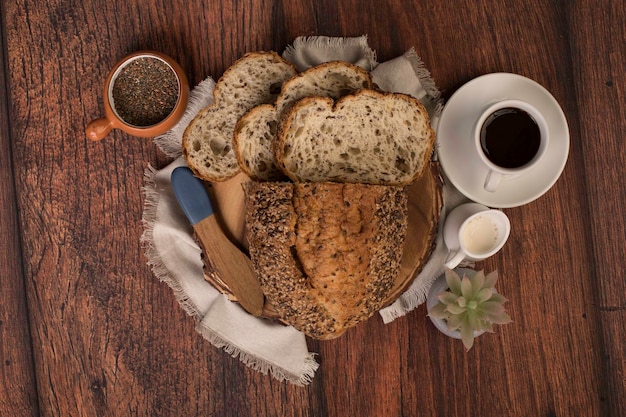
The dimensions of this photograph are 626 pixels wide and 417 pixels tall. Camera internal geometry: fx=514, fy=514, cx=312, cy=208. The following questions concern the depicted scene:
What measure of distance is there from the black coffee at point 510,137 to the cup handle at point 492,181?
41 millimetres

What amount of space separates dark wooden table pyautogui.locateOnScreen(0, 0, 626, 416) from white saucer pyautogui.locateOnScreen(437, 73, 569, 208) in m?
0.11

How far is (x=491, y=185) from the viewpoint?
1.45 meters

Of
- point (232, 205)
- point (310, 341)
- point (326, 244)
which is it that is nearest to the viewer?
point (326, 244)

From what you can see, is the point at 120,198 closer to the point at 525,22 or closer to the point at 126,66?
the point at 126,66

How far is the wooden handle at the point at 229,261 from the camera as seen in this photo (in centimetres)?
149

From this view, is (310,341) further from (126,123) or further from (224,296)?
(126,123)

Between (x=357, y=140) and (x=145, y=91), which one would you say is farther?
(x=145, y=91)

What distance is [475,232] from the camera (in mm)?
1473

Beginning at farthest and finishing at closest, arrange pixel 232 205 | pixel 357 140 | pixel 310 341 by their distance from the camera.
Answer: pixel 310 341
pixel 232 205
pixel 357 140

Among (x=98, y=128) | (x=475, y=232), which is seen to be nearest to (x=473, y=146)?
(x=475, y=232)

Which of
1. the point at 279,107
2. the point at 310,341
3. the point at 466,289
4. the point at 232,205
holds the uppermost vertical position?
the point at 279,107

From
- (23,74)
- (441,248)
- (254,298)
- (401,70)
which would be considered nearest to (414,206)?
(441,248)

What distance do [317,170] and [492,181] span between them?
19.4 inches

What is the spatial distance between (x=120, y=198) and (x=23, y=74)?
20.2 inches
